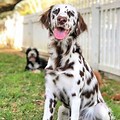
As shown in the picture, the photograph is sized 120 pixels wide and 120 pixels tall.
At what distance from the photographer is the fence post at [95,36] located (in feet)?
30.8

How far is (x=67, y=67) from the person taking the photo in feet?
12.8

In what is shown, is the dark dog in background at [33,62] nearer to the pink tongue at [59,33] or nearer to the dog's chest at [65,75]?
the dog's chest at [65,75]

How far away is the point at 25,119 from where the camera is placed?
5246mm

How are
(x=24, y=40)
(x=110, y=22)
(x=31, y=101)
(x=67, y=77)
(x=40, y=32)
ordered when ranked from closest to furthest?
(x=67, y=77) → (x=31, y=101) → (x=110, y=22) → (x=40, y=32) → (x=24, y=40)

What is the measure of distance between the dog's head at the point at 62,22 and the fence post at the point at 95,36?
5.51 meters

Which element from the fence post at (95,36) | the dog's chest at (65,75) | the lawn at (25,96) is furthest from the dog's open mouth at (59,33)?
the fence post at (95,36)

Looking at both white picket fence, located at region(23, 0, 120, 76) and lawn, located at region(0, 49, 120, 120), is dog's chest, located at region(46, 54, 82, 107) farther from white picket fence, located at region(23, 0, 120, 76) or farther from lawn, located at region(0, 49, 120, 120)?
white picket fence, located at region(23, 0, 120, 76)

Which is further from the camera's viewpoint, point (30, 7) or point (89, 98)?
point (30, 7)

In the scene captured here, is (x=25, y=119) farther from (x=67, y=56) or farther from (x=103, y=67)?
(x=103, y=67)

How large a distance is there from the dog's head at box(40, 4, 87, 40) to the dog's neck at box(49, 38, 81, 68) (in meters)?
0.08

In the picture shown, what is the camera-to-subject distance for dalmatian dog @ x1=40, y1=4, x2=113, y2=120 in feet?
12.5

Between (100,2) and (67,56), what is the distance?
6391 millimetres

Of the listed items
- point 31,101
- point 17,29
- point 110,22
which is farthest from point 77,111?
point 17,29

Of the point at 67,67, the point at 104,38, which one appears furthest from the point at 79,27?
the point at 104,38
